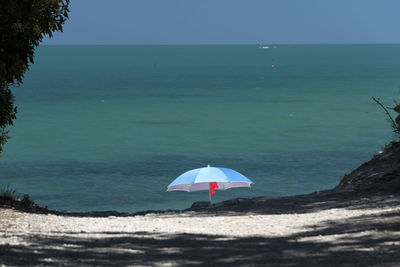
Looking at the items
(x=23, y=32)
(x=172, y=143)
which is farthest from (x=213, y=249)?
(x=172, y=143)

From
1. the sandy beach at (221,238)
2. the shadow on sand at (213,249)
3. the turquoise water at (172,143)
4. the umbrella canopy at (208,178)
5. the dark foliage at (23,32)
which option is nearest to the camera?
the shadow on sand at (213,249)

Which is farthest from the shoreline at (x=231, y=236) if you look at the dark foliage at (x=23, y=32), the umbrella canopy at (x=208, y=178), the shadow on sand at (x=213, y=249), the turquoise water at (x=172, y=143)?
the turquoise water at (x=172, y=143)

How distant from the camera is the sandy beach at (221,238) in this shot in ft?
30.1

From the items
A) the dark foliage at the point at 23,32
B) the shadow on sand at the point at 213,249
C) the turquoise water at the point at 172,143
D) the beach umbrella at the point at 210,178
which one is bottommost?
the shadow on sand at the point at 213,249

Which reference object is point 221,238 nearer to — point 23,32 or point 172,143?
point 23,32

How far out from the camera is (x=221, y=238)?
11195mm

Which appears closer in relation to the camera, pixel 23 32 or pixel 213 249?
pixel 213 249

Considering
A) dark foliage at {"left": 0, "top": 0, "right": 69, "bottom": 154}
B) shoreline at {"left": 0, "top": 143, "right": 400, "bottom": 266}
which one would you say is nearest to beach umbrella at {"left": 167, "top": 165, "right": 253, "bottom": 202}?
shoreline at {"left": 0, "top": 143, "right": 400, "bottom": 266}

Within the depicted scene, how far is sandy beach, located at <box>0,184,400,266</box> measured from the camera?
361 inches

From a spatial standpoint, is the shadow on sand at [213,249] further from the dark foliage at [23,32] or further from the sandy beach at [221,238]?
the dark foliage at [23,32]

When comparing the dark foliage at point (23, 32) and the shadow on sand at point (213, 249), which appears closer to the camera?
the shadow on sand at point (213, 249)

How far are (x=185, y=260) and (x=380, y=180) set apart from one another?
918 centimetres

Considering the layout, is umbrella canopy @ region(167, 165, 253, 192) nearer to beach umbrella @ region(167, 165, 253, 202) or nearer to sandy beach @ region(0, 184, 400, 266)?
beach umbrella @ region(167, 165, 253, 202)

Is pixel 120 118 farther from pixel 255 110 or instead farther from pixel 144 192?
pixel 144 192
